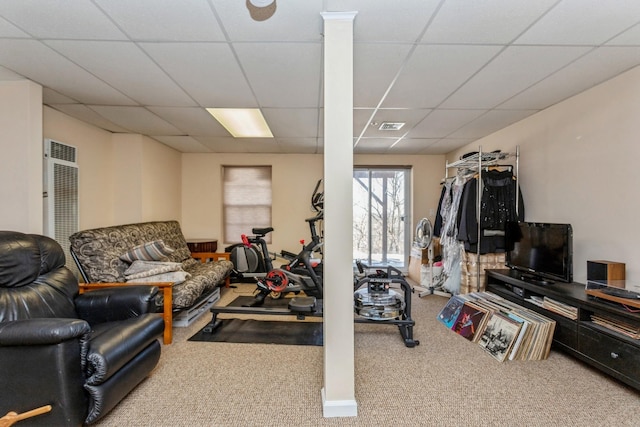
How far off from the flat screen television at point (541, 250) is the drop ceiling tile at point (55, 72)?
14.0 feet

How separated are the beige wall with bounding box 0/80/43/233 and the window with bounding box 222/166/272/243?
3.00 metres

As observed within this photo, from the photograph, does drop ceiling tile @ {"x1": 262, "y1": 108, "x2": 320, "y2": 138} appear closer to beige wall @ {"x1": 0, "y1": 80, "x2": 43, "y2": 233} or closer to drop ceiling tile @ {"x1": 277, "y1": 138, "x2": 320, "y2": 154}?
drop ceiling tile @ {"x1": 277, "y1": 138, "x2": 320, "y2": 154}

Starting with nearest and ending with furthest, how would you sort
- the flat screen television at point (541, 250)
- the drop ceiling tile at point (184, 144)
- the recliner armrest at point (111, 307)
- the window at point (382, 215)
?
the recliner armrest at point (111, 307)
the flat screen television at point (541, 250)
the drop ceiling tile at point (184, 144)
the window at point (382, 215)

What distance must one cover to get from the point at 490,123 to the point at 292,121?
249cm

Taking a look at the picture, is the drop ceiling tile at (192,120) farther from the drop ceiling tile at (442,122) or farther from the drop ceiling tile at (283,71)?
the drop ceiling tile at (442,122)

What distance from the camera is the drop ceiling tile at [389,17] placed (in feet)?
5.16

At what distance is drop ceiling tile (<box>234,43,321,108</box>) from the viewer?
199 cm

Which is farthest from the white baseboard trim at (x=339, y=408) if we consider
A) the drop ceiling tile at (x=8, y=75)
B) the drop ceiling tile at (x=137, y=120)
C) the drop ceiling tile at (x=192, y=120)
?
the drop ceiling tile at (x=8, y=75)

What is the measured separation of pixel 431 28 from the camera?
178 centimetres

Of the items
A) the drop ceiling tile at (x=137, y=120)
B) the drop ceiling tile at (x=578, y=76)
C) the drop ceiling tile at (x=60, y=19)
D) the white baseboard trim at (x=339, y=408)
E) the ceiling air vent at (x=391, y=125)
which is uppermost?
the drop ceiling tile at (x=60, y=19)

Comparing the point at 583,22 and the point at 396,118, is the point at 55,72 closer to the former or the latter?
the point at 396,118

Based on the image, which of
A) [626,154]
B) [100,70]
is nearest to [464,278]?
[626,154]

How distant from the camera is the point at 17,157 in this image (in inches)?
95.3

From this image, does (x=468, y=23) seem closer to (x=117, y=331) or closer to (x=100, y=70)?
(x=100, y=70)
